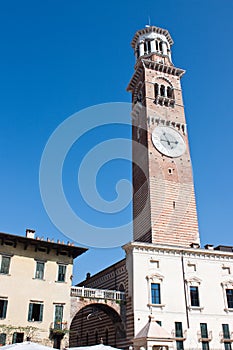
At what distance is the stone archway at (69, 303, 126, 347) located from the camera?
29750 mm

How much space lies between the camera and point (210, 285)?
30.6m

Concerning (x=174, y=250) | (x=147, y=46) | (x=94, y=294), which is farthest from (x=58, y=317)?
(x=147, y=46)

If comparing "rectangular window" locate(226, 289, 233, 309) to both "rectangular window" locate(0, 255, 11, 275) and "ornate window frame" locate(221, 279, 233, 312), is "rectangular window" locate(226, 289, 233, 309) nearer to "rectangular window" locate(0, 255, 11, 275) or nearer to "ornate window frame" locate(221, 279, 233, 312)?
"ornate window frame" locate(221, 279, 233, 312)

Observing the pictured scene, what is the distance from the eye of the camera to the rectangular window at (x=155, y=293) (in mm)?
28514

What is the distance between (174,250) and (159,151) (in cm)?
1281

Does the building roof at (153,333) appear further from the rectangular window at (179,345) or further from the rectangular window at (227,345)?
the rectangular window at (227,345)

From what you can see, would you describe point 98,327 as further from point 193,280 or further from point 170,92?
point 170,92

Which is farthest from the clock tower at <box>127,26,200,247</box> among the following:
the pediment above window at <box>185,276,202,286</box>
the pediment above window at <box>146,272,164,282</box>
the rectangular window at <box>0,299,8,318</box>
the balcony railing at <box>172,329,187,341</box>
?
the rectangular window at <box>0,299,8,318</box>

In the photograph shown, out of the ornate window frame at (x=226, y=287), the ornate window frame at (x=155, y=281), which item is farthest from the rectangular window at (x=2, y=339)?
the ornate window frame at (x=226, y=287)

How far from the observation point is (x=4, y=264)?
2534cm

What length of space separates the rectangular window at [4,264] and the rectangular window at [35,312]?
9.58 ft

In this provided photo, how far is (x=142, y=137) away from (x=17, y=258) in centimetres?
2161

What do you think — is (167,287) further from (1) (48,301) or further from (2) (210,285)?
(1) (48,301)

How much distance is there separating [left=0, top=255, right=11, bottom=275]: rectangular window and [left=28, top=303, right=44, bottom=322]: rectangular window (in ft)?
9.58
